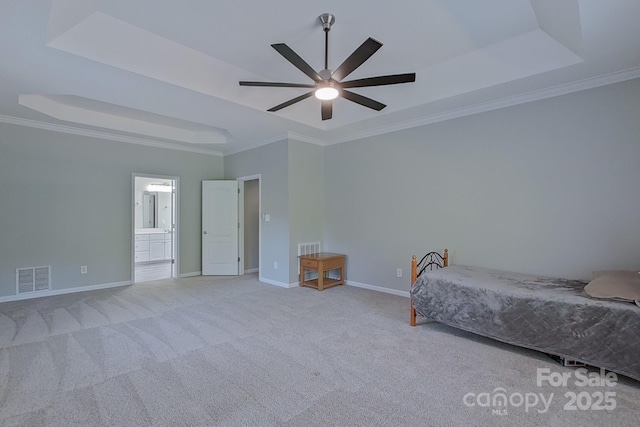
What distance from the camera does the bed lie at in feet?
7.46

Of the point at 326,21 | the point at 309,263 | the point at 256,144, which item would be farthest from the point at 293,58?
the point at 256,144

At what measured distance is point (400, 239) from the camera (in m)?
4.69

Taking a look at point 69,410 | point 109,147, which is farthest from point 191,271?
point 69,410

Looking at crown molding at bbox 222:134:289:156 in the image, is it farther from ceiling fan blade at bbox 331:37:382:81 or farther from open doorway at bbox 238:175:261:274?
ceiling fan blade at bbox 331:37:382:81

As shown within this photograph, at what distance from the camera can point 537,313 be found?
260cm

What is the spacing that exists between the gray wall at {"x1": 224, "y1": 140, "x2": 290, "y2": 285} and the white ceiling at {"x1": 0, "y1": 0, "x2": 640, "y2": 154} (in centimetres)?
117

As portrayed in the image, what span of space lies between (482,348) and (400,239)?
2022 millimetres

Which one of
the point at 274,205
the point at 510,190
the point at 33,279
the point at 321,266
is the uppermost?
the point at 510,190

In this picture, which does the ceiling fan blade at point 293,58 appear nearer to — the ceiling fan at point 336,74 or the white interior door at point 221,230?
the ceiling fan at point 336,74

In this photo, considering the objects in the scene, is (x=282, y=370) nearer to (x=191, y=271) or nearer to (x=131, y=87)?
(x=131, y=87)

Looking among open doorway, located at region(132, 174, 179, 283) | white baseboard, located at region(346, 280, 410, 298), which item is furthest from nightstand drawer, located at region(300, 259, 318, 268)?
open doorway, located at region(132, 174, 179, 283)

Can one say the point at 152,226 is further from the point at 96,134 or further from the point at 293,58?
the point at 293,58

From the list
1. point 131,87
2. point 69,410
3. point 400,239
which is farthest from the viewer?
point 400,239

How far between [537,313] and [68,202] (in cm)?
621
